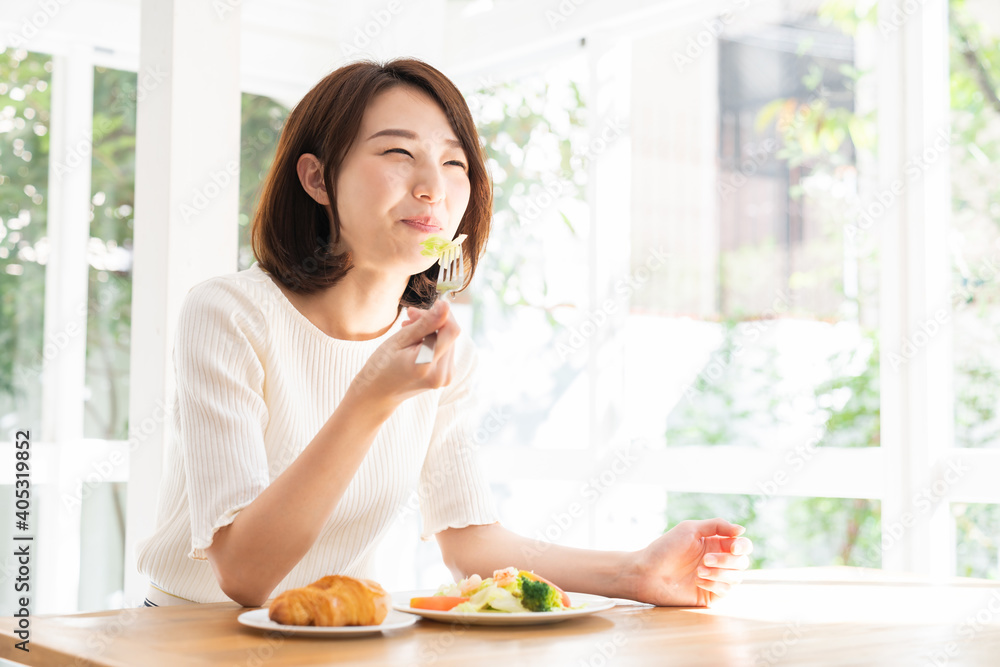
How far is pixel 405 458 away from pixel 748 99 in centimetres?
248

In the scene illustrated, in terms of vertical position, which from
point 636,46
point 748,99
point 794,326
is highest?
A: point 636,46

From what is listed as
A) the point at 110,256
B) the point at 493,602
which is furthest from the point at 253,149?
the point at 493,602

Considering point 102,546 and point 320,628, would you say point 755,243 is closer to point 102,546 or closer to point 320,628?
point 102,546

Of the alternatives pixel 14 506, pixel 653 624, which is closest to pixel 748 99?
pixel 653 624

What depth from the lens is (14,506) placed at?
11.4ft

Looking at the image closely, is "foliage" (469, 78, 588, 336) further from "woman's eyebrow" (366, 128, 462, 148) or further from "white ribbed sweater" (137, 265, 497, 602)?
"woman's eyebrow" (366, 128, 462, 148)

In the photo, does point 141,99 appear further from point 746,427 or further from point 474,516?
point 746,427

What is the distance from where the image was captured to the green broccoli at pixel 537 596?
1222 mm

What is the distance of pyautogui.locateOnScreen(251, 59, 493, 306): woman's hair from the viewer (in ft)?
5.41

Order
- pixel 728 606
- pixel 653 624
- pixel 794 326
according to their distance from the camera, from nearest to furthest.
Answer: pixel 653 624, pixel 728 606, pixel 794 326

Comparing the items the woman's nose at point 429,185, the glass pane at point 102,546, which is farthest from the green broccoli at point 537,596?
the glass pane at point 102,546

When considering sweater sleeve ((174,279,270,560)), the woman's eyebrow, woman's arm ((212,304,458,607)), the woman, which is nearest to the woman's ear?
the woman

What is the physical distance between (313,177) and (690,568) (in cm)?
91

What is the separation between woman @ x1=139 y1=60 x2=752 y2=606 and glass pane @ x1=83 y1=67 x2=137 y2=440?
7.22 feet
